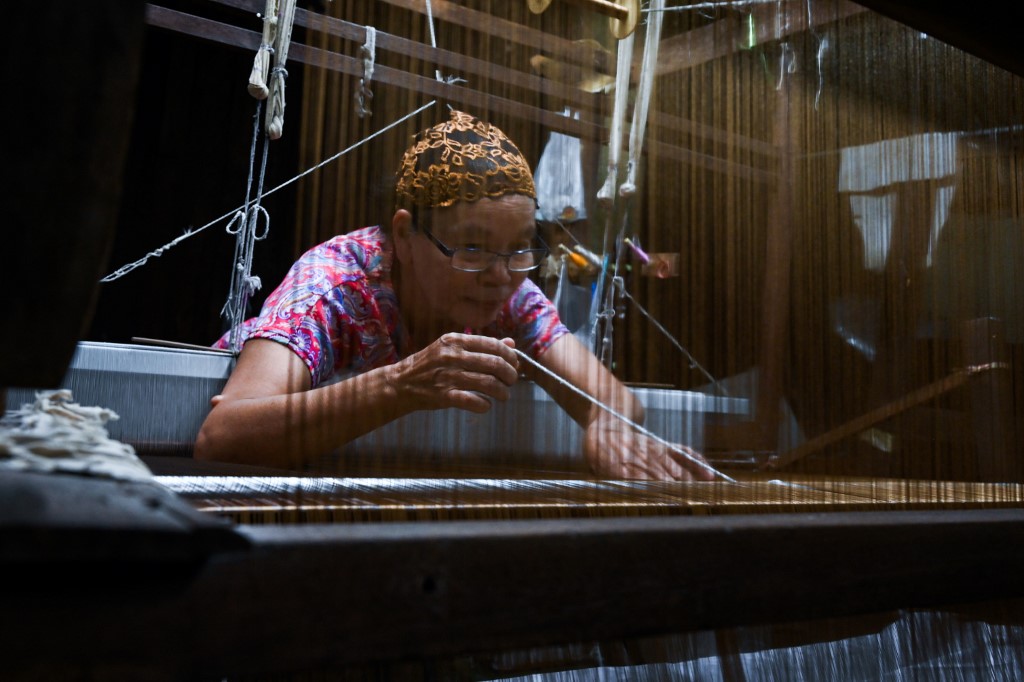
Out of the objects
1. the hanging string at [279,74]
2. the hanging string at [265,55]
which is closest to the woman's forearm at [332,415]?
the hanging string at [279,74]

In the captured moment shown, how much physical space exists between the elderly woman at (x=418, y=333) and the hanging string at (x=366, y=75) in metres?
0.08

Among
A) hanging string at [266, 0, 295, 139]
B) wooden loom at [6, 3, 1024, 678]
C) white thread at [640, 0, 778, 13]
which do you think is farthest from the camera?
hanging string at [266, 0, 295, 139]

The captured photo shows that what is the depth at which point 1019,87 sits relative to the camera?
171 centimetres

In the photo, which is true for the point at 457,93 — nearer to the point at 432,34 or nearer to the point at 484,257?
the point at 432,34

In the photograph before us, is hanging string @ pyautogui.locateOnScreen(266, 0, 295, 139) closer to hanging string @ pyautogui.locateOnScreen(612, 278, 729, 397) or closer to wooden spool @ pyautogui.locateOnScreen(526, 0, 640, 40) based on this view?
wooden spool @ pyautogui.locateOnScreen(526, 0, 640, 40)

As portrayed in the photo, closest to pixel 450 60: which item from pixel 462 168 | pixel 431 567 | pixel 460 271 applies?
pixel 462 168

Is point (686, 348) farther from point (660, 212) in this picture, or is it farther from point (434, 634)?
A: point (434, 634)

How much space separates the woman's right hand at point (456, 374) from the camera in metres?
1.12

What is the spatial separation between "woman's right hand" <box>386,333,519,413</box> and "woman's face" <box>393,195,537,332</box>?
0.11 m

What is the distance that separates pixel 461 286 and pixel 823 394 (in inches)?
25.2

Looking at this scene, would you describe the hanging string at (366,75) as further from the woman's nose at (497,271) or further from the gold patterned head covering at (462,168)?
the woman's nose at (497,271)

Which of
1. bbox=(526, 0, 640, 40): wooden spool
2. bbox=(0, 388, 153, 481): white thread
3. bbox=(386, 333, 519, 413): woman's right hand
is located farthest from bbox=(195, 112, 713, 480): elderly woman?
bbox=(526, 0, 640, 40): wooden spool

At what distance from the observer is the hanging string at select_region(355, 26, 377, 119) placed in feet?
3.72

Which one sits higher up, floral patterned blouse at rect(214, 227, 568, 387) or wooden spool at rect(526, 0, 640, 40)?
wooden spool at rect(526, 0, 640, 40)
